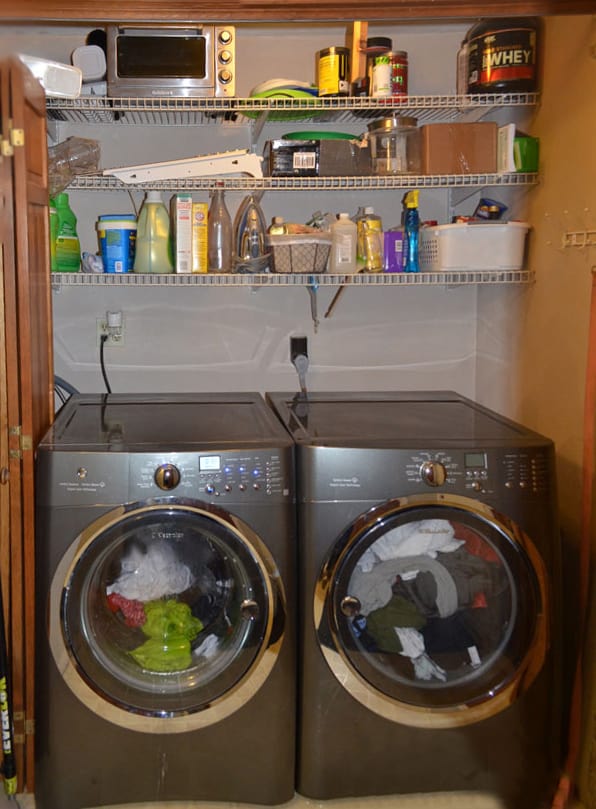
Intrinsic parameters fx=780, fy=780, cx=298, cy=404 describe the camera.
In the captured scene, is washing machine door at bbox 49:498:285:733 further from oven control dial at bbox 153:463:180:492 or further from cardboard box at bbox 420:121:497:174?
cardboard box at bbox 420:121:497:174

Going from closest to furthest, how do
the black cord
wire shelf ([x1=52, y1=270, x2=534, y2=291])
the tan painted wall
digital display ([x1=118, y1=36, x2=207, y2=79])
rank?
the tan painted wall, digital display ([x1=118, y1=36, x2=207, y2=79]), wire shelf ([x1=52, y1=270, x2=534, y2=291]), the black cord

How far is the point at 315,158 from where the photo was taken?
239 centimetres

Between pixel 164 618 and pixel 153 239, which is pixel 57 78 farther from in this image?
pixel 164 618

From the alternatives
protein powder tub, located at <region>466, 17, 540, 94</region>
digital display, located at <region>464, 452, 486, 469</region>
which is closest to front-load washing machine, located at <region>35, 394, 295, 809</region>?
digital display, located at <region>464, 452, 486, 469</region>

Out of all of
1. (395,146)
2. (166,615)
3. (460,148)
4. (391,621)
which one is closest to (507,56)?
(460,148)

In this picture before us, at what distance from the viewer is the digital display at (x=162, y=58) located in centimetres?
227

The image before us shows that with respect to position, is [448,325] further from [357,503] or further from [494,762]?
[494,762]

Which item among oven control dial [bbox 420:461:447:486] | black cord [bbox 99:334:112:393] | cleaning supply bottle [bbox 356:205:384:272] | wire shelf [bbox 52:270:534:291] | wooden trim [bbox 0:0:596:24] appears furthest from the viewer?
black cord [bbox 99:334:112:393]

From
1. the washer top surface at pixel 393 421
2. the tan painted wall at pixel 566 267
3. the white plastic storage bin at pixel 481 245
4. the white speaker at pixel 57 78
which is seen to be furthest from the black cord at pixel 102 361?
the tan painted wall at pixel 566 267

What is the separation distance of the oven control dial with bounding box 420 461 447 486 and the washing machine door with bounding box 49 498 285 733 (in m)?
0.43

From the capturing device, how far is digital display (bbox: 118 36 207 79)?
227 centimetres

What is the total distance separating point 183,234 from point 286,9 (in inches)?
30.7

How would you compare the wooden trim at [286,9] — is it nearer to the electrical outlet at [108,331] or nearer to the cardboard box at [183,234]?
the cardboard box at [183,234]

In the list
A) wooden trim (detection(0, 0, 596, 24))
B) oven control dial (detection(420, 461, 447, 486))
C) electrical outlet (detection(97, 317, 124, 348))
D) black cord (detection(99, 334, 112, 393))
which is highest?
wooden trim (detection(0, 0, 596, 24))
